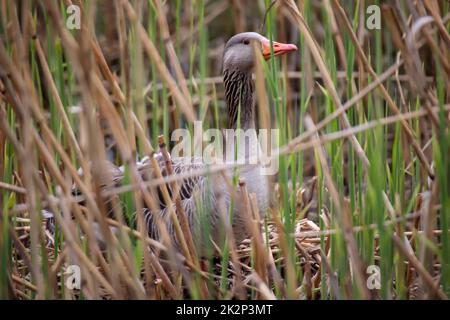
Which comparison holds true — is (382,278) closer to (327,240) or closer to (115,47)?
(327,240)

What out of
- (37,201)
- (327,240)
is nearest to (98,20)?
(327,240)

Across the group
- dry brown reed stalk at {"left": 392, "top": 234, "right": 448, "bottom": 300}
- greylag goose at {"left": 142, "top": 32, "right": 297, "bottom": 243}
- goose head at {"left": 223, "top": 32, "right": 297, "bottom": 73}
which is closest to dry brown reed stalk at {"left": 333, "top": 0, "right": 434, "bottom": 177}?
dry brown reed stalk at {"left": 392, "top": 234, "right": 448, "bottom": 300}

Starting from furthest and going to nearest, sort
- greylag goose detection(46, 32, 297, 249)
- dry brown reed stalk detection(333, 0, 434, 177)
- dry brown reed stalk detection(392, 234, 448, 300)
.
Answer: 1. greylag goose detection(46, 32, 297, 249)
2. dry brown reed stalk detection(333, 0, 434, 177)
3. dry brown reed stalk detection(392, 234, 448, 300)

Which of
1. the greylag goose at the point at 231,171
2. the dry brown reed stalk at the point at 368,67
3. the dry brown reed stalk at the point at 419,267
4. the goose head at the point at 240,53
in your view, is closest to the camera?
the dry brown reed stalk at the point at 419,267

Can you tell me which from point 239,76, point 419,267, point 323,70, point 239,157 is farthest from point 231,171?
point 419,267

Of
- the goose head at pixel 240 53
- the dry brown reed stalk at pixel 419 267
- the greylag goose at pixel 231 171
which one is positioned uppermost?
the goose head at pixel 240 53

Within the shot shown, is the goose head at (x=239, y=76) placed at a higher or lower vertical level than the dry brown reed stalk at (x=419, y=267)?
higher

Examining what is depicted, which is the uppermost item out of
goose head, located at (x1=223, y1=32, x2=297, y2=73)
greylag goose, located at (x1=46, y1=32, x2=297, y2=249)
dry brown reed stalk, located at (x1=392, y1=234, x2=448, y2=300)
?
goose head, located at (x1=223, y1=32, x2=297, y2=73)

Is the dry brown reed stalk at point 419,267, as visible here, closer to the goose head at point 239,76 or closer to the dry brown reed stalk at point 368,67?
the dry brown reed stalk at point 368,67

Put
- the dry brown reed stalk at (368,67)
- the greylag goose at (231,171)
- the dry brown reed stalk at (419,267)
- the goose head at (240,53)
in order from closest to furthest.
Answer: the dry brown reed stalk at (419,267)
the dry brown reed stalk at (368,67)
the greylag goose at (231,171)
the goose head at (240,53)

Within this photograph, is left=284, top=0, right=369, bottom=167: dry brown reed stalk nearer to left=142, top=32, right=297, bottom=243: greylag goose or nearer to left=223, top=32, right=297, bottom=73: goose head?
left=142, top=32, right=297, bottom=243: greylag goose

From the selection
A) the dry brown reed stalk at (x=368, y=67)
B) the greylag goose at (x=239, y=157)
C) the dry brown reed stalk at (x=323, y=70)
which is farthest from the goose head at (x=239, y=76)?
the dry brown reed stalk at (x=368, y=67)

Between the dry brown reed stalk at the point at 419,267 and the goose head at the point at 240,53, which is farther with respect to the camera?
the goose head at the point at 240,53

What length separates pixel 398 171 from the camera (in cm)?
268
